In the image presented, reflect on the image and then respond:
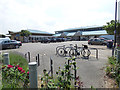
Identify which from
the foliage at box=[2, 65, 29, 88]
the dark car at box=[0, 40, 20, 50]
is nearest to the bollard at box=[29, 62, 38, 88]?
the foliage at box=[2, 65, 29, 88]

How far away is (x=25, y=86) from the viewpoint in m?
2.82

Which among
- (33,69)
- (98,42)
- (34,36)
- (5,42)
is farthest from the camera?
(34,36)

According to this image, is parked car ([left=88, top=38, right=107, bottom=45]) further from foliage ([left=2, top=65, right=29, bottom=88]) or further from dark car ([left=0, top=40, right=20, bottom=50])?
foliage ([left=2, top=65, right=29, bottom=88])

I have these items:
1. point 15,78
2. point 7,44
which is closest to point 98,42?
point 7,44

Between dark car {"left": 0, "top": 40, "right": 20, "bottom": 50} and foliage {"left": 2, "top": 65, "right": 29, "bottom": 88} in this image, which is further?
dark car {"left": 0, "top": 40, "right": 20, "bottom": 50}

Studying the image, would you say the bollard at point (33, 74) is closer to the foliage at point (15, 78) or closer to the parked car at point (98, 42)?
the foliage at point (15, 78)

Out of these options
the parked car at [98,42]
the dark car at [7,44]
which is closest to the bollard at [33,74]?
the dark car at [7,44]

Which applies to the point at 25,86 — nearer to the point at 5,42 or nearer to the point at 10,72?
the point at 10,72

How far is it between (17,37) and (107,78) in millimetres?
48098

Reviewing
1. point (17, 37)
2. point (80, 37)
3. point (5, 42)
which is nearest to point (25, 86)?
point (5, 42)

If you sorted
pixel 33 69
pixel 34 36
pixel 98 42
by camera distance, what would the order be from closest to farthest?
pixel 33 69 → pixel 98 42 → pixel 34 36

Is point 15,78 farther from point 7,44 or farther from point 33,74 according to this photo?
point 7,44

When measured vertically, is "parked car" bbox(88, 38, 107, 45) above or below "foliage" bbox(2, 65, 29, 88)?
above

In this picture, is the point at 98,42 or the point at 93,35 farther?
the point at 93,35
